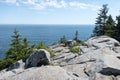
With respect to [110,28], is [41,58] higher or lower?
lower

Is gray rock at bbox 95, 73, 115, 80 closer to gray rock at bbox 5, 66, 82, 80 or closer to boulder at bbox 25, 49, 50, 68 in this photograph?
gray rock at bbox 5, 66, 82, 80

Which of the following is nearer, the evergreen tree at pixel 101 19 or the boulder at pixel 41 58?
the boulder at pixel 41 58

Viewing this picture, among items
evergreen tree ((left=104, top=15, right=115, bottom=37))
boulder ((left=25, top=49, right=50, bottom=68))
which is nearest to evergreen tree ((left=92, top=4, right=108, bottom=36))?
evergreen tree ((left=104, top=15, right=115, bottom=37))

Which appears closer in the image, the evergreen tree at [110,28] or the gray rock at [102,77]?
the gray rock at [102,77]

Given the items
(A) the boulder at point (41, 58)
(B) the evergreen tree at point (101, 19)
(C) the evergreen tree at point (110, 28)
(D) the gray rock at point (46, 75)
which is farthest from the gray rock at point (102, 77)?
(B) the evergreen tree at point (101, 19)

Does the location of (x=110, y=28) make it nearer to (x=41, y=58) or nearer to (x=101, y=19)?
(x=101, y=19)

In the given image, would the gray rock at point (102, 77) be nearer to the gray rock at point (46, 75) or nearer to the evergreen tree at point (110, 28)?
the gray rock at point (46, 75)

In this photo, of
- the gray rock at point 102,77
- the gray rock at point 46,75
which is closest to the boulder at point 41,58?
the gray rock at point 46,75

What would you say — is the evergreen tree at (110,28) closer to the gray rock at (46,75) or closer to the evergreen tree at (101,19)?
the evergreen tree at (101,19)

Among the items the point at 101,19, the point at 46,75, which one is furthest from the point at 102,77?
the point at 101,19

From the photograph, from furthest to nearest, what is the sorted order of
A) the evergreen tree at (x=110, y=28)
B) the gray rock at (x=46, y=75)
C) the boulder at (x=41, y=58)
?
the evergreen tree at (x=110, y=28)
the boulder at (x=41, y=58)
the gray rock at (x=46, y=75)

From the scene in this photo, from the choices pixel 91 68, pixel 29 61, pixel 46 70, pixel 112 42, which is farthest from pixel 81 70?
pixel 112 42

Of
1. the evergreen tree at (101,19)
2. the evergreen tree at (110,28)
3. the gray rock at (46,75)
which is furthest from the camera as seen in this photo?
the evergreen tree at (101,19)

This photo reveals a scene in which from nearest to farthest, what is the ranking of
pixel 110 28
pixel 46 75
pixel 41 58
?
pixel 46 75, pixel 41 58, pixel 110 28
